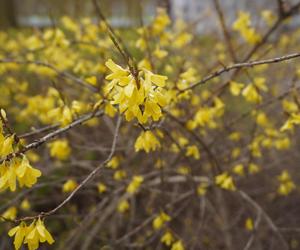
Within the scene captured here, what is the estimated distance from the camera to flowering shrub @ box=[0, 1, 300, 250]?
1.76 meters

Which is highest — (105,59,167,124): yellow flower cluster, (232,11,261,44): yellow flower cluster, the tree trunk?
the tree trunk

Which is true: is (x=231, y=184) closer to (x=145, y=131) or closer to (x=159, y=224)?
(x=159, y=224)

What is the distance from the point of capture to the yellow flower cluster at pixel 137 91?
1192 millimetres

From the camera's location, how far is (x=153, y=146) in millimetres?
1636

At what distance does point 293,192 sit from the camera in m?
3.72

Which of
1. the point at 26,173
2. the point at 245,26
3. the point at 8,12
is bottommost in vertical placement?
the point at 26,173

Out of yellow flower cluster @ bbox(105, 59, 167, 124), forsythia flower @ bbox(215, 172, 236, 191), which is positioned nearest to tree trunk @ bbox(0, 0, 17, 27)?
forsythia flower @ bbox(215, 172, 236, 191)

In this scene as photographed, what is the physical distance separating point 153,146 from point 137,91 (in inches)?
19.0

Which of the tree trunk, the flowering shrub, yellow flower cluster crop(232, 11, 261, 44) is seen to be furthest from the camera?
the tree trunk

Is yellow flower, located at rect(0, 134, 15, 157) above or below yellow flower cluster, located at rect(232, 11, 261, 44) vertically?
below

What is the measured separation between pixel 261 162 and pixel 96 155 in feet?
4.88

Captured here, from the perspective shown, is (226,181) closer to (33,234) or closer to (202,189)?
(202,189)

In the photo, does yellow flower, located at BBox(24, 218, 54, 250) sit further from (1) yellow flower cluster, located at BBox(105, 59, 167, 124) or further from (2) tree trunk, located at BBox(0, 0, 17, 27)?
(2) tree trunk, located at BBox(0, 0, 17, 27)

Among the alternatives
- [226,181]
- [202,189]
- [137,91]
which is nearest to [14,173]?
[137,91]
